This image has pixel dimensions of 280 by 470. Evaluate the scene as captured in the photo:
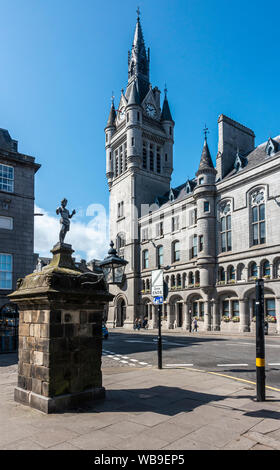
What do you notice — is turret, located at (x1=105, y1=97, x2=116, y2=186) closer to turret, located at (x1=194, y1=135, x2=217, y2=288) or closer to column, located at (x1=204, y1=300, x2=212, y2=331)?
turret, located at (x1=194, y1=135, x2=217, y2=288)

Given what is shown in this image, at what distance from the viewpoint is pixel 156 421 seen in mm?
5445

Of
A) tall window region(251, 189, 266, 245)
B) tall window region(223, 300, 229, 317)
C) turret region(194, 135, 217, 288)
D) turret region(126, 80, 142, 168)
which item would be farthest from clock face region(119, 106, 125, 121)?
tall window region(223, 300, 229, 317)

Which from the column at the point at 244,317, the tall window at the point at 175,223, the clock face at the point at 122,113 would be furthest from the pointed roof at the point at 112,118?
the column at the point at 244,317

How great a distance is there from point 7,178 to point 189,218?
24.5 m

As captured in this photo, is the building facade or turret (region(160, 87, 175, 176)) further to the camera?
turret (region(160, 87, 175, 176))

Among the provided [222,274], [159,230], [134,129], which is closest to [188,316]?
[222,274]

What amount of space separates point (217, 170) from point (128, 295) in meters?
21.9

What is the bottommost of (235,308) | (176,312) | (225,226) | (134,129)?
(176,312)

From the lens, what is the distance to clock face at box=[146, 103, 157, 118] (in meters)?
56.5

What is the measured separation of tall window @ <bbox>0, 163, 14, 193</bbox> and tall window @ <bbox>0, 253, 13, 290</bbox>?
454 cm

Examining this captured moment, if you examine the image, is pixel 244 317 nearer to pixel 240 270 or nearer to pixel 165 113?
pixel 240 270

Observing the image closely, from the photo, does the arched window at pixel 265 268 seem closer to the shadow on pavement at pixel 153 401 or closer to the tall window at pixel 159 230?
the tall window at pixel 159 230

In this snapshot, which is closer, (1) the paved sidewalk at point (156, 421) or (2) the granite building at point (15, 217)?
(1) the paved sidewalk at point (156, 421)

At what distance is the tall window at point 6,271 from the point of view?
22.0 meters
